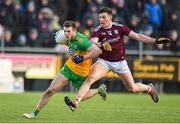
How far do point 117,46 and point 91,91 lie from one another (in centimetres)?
116

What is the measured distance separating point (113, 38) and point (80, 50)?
3.44ft

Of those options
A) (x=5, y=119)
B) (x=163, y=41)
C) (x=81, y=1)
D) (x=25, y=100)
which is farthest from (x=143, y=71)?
(x=5, y=119)

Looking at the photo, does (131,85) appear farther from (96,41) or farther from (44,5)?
(44,5)

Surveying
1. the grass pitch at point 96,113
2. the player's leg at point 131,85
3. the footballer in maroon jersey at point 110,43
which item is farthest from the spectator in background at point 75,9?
the footballer in maroon jersey at point 110,43

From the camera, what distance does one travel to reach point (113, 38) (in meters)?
15.4

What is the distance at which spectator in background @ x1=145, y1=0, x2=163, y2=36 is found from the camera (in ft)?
91.6

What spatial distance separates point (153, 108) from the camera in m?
18.2

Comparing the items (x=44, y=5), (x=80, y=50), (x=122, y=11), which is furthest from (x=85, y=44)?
(x=122, y=11)

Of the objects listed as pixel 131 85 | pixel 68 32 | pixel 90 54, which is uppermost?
pixel 68 32

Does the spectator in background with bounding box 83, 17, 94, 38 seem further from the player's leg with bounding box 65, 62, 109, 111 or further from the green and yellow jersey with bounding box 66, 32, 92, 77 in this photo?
the green and yellow jersey with bounding box 66, 32, 92, 77

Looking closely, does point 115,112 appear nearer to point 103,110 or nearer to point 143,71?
point 103,110

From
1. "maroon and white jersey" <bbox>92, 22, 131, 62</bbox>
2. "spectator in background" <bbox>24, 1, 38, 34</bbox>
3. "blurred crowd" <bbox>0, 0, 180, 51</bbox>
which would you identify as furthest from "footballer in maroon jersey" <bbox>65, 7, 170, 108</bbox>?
"spectator in background" <bbox>24, 1, 38, 34</bbox>

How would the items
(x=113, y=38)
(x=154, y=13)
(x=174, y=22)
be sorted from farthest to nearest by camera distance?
1. (x=174, y=22)
2. (x=154, y=13)
3. (x=113, y=38)

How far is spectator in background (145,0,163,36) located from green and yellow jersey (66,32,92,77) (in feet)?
43.5
